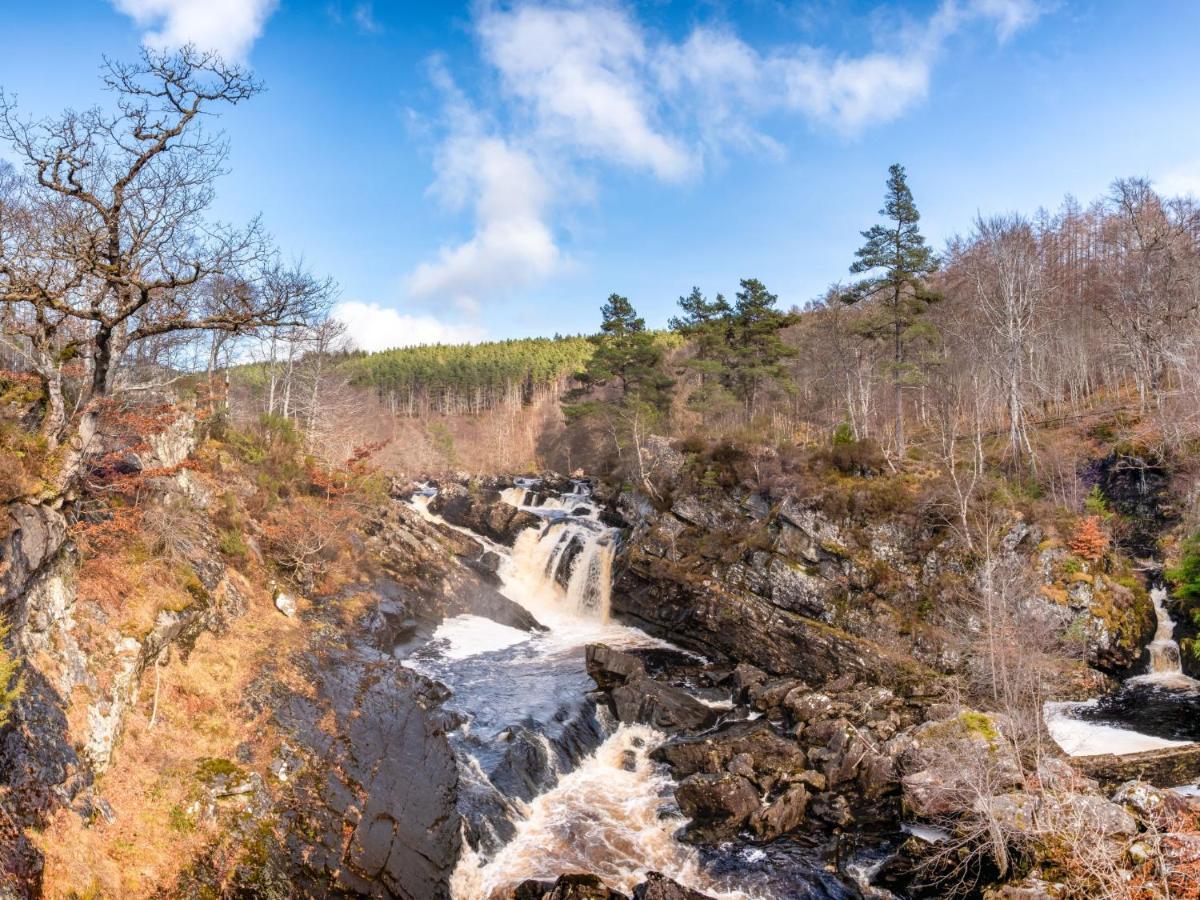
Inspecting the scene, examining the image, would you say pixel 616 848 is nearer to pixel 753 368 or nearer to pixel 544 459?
pixel 753 368

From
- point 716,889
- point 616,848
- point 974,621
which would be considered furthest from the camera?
point 974,621

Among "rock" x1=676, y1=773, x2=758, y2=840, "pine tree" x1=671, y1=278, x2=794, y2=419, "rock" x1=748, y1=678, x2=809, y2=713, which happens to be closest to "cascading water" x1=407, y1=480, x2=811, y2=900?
"rock" x1=676, y1=773, x2=758, y2=840

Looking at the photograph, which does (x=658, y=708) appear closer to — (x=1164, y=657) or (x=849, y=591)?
(x=849, y=591)

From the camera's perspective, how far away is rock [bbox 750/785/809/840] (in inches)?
618

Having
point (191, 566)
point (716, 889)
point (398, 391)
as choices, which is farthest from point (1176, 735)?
Answer: point (398, 391)

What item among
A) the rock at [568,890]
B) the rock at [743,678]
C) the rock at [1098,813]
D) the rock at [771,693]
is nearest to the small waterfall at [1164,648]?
the rock at [771,693]

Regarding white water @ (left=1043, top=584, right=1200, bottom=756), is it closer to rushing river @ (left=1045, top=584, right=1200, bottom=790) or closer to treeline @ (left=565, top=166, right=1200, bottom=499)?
rushing river @ (left=1045, top=584, right=1200, bottom=790)

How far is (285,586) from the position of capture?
2367 centimetres

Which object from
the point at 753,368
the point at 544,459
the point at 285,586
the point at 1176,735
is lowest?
the point at 1176,735

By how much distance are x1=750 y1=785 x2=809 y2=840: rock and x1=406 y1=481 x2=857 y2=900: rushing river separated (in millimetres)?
527

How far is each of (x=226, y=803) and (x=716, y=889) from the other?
34.9 ft

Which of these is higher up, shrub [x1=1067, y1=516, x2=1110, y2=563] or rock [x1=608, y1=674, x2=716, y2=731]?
shrub [x1=1067, y1=516, x2=1110, y2=563]

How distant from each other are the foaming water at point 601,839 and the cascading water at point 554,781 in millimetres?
29

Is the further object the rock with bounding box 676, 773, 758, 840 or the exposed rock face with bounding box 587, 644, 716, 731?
the exposed rock face with bounding box 587, 644, 716, 731
